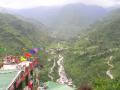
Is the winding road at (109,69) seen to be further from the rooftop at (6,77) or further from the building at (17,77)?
the rooftop at (6,77)

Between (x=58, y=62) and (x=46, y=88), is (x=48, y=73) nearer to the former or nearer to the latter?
(x=58, y=62)

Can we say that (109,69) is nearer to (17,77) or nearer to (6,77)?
(17,77)

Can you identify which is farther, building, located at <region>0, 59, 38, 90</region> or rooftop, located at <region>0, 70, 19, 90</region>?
building, located at <region>0, 59, 38, 90</region>

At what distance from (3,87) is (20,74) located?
8017 millimetres

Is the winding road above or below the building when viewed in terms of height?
below

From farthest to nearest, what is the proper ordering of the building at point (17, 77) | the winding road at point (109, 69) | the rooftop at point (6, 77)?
the winding road at point (109, 69)
the building at point (17, 77)
the rooftop at point (6, 77)

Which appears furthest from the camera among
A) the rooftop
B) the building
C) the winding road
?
the winding road

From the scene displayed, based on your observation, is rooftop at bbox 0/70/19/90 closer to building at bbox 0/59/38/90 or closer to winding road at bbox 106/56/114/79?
building at bbox 0/59/38/90

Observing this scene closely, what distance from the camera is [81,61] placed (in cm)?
18238

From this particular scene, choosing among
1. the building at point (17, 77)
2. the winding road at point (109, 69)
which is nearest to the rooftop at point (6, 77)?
the building at point (17, 77)

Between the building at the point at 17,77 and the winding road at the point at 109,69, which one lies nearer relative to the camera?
the building at the point at 17,77

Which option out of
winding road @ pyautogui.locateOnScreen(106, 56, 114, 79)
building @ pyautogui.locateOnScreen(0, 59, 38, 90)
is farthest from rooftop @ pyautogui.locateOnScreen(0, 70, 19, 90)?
winding road @ pyautogui.locateOnScreen(106, 56, 114, 79)

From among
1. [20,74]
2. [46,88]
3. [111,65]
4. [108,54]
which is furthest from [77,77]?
[20,74]

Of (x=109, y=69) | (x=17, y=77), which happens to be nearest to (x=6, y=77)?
(x=17, y=77)
